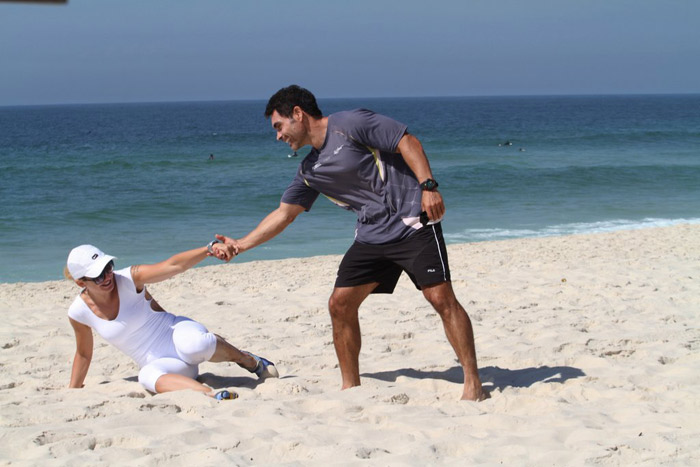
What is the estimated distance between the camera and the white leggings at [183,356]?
14.1 feet

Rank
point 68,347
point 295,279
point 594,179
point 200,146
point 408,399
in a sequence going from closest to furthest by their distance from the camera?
point 408,399 < point 68,347 < point 295,279 < point 594,179 < point 200,146

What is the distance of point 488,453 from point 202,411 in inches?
57.5

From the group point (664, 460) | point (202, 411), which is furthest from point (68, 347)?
point (664, 460)

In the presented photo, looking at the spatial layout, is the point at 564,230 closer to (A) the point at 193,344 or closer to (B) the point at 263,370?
(B) the point at 263,370

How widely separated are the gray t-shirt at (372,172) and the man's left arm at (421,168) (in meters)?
0.06

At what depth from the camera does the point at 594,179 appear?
24297 mm

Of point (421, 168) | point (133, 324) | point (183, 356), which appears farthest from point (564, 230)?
point (133, 324)

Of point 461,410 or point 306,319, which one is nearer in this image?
point 461,410

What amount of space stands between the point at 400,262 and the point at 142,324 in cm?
158

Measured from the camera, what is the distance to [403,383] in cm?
455

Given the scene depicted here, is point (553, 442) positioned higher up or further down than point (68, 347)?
higher up

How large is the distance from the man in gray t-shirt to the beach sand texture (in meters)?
0.56

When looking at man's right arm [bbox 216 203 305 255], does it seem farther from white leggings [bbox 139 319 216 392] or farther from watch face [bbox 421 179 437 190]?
watch face [bbox 421 179 437 190]

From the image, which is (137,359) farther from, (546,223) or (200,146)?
(200,146)
